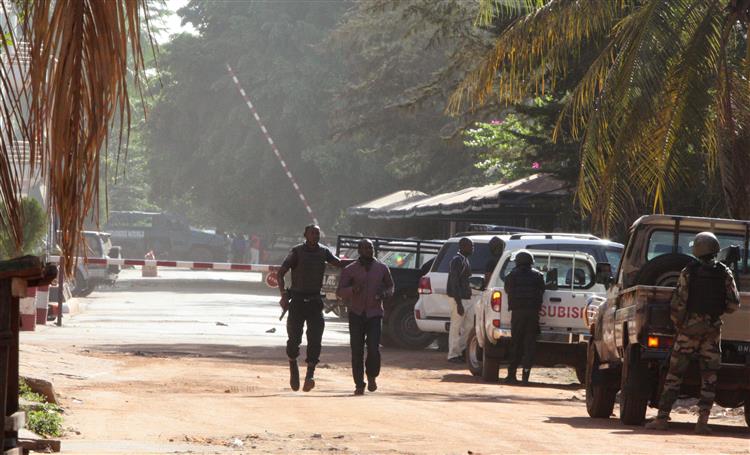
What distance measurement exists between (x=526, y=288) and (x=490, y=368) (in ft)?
4.90

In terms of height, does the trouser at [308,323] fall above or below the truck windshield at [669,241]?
below

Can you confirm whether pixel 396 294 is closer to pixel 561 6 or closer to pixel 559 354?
pixel 559 354

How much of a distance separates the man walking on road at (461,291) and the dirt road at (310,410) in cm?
54

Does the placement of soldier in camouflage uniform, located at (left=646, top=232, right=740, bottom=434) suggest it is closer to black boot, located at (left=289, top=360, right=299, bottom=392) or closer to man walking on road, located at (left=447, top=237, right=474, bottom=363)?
black boot, located at (left=289, top=360, right=299, bottom=392)

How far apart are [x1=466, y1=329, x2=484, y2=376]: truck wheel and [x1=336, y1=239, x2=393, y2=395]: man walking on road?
3892mm

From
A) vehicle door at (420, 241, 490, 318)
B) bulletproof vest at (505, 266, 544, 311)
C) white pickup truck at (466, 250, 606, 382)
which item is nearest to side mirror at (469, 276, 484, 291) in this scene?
white pickup truck at (466, 250, 606, 382)

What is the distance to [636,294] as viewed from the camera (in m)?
12.5

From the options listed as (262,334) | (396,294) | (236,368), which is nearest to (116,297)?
(262,334)

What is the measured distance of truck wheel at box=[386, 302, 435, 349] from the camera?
25156mm

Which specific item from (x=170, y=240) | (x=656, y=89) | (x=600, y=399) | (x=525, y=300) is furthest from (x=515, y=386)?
(x=170, y=240)

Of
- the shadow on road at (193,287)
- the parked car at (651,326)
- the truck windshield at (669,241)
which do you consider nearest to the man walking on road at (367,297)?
the parked car at (651,326)

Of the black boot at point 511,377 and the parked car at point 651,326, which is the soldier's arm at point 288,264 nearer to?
the parked car at point 651,326

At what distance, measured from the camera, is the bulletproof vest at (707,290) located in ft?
39.2

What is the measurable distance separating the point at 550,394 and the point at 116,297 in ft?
83.9
